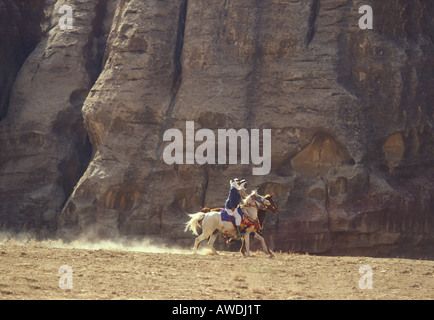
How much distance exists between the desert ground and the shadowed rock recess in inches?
186

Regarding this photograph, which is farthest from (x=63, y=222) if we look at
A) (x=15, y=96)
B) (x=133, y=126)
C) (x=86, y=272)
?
(x=86, y=272)

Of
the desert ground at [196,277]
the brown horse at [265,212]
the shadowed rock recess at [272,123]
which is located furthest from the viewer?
the shadowed rock recess at [272,123]

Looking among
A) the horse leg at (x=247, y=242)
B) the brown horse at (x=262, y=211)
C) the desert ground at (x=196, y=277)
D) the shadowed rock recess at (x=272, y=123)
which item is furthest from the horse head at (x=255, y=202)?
the shadowed rock recess at (x=272, y=123)

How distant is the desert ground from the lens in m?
9.66

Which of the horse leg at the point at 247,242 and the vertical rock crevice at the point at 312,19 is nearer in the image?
the horse leg at the point at 247,242

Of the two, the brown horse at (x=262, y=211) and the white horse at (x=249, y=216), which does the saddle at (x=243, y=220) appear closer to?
the white horse at (x=249, y=216)

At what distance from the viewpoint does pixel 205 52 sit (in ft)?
66.9

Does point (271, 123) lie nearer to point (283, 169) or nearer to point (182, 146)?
point (283, 169)

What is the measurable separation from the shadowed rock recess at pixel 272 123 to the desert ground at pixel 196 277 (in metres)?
4.72

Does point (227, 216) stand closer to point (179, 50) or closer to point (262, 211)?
point (262, 211)

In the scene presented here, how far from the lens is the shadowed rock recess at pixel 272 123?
61.7 ft

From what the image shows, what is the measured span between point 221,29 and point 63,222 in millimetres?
8459

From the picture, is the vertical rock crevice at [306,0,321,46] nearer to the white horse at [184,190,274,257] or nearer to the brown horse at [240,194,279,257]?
the brown horse at [240,194,279,257]

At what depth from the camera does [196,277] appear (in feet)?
37.0
